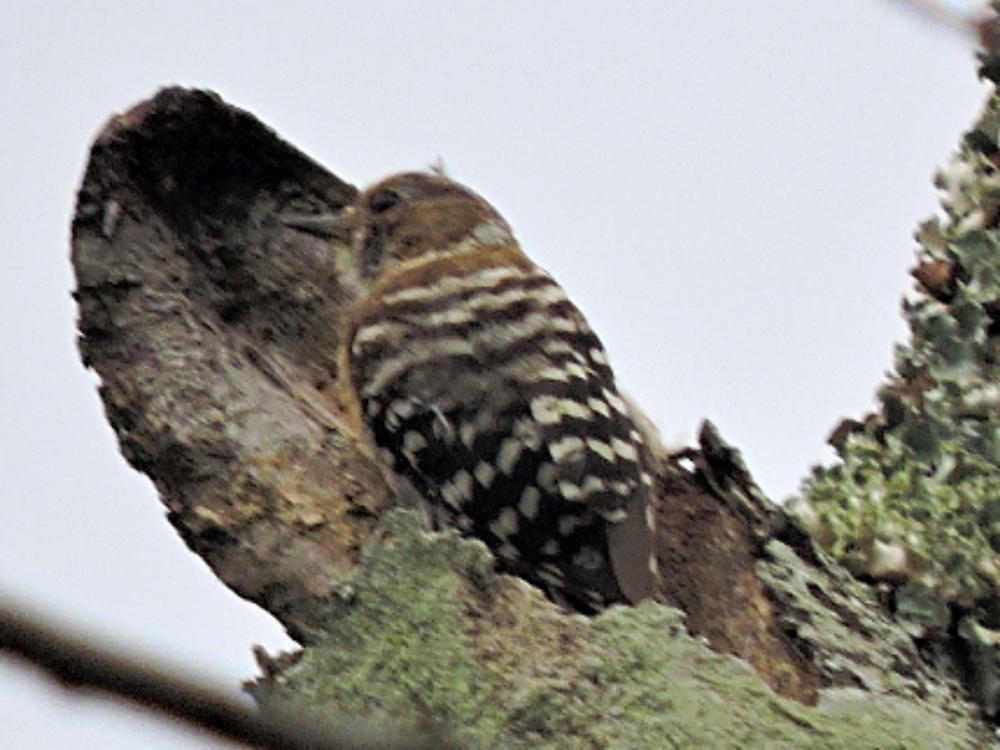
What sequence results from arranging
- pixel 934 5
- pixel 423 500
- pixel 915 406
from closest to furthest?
pixel 934 5
pixel 423 500
pixel 915 406

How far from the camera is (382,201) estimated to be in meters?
3.11

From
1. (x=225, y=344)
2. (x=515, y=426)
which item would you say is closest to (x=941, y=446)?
(x=515, y=426)

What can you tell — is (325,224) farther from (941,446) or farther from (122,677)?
(122,677)

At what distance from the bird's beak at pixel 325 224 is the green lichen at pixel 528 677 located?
39.6 inches

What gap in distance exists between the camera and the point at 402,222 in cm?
311

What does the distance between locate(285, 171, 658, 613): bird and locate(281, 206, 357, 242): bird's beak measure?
9.5 inches

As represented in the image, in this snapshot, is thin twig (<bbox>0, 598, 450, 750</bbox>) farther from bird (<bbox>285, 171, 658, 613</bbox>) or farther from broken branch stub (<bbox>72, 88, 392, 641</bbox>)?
bird (<bbox>285, 171, 658, 613</bbox>)

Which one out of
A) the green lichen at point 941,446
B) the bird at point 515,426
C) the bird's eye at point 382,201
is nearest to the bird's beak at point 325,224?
the bird's eye at point 382,201

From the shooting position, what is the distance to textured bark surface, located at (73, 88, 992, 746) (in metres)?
2.00

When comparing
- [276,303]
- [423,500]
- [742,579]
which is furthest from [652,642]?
[276,303]

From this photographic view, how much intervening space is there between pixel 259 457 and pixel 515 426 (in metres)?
0.40

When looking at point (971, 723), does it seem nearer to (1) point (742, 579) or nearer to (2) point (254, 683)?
(1) point (742, 579)

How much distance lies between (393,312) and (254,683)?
919 mm

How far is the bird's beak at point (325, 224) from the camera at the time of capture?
2824 millimetres
